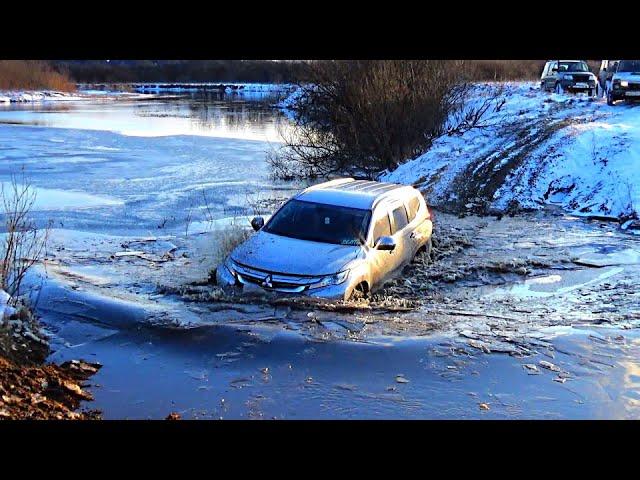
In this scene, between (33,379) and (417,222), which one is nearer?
(33,379)

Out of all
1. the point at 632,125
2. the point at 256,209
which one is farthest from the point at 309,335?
the point at 632,125

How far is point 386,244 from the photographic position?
10.8m

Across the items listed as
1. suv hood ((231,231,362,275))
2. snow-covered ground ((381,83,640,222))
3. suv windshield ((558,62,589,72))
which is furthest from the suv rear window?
suv windshield ((558,62,589,72))

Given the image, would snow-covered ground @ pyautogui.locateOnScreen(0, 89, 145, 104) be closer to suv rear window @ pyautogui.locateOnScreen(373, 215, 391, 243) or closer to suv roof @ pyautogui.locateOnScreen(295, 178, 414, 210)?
suv roof @ pyautogui.locateOnScreen(295, 178, 414, 210)

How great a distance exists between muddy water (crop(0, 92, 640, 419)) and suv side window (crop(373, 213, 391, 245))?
2.71ft

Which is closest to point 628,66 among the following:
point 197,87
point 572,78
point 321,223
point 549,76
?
point 572,78

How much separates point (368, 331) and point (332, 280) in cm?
100

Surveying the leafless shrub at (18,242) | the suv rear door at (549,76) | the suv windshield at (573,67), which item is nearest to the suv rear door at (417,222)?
the leafless shrub at (18,242)

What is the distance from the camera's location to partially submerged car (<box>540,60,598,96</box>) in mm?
37656

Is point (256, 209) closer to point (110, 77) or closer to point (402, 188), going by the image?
point (402, 188)

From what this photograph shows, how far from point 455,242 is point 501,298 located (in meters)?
4.33

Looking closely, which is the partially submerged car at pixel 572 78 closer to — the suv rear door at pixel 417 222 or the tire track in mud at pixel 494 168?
the tire track in mud at pixel 494 168

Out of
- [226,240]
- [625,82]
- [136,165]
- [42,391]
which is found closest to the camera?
[42,391]

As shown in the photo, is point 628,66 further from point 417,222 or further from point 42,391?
point 42,391
